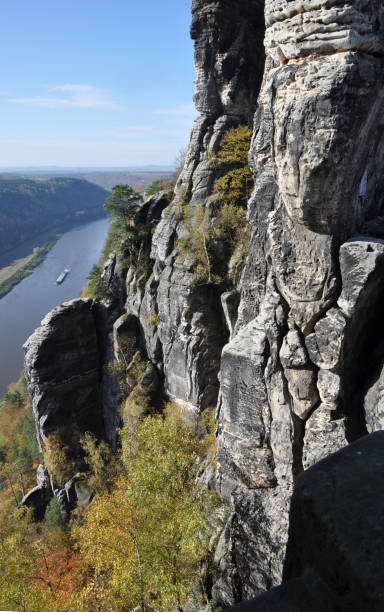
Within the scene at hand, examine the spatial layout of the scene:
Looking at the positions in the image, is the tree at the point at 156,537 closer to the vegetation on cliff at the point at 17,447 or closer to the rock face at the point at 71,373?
the rock face at the point at 71,373

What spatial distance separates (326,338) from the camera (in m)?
8.88

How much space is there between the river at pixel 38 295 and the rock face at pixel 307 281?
200 feet

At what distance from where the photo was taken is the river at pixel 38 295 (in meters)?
68.7

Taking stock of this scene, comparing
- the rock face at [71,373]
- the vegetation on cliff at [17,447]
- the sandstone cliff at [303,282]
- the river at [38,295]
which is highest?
the sandstone cliff at [303,282]

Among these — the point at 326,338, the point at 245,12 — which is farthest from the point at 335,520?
the point at 245,12

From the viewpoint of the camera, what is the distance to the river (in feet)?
225

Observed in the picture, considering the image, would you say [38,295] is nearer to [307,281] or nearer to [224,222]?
[224,222]

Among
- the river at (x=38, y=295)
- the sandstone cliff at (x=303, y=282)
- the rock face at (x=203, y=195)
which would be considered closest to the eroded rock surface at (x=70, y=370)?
the rock face at (x=203, y=195)

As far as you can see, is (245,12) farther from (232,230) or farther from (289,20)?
(289,20)

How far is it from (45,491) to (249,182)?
2849 cm

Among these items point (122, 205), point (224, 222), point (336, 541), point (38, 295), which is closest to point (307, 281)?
point (336, 541)

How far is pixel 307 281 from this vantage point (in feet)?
30.1

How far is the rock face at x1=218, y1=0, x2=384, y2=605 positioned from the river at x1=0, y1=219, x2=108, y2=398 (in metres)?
60.9

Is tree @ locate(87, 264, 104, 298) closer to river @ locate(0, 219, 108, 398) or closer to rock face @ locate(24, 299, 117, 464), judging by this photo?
rock face @ locate(24, 299, 117, 464)
